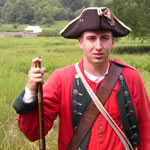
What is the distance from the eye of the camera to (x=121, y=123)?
199 centimetres

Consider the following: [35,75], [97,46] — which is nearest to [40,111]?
[35,75]

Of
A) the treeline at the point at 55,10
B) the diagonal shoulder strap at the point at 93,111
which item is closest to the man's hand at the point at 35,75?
the diagonal shoulder strap at the point at 93,111

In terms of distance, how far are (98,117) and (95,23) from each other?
59cm

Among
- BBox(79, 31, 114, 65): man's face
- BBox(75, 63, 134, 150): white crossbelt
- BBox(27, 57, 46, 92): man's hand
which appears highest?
BBox(79, 31, 114, 65): man's face

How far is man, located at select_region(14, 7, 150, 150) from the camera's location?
1.97 m

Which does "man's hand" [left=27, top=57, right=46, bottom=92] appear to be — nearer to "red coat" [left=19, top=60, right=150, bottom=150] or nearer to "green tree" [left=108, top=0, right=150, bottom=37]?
"red coat" [left=19, top=60, right=150, bottom=150]

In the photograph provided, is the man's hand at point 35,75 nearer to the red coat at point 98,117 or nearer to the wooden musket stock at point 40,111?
the wooden musket stock at point 40,111

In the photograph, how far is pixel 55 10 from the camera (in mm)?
102000

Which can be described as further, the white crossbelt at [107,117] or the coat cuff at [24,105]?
the white crossbelt at [107,117]

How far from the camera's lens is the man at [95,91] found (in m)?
1.97

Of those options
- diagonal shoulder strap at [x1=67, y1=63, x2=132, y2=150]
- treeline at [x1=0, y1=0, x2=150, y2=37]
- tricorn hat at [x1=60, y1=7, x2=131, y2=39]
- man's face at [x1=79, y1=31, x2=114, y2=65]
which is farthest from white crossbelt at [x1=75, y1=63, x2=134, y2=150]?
treeline at [x1=0, y1=0, x2=150, y2=37]

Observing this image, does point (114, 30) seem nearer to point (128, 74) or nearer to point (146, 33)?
point (128, 74)

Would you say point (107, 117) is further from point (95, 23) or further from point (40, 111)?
point (95, 23)

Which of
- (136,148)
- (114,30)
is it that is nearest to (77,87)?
(114,30)
